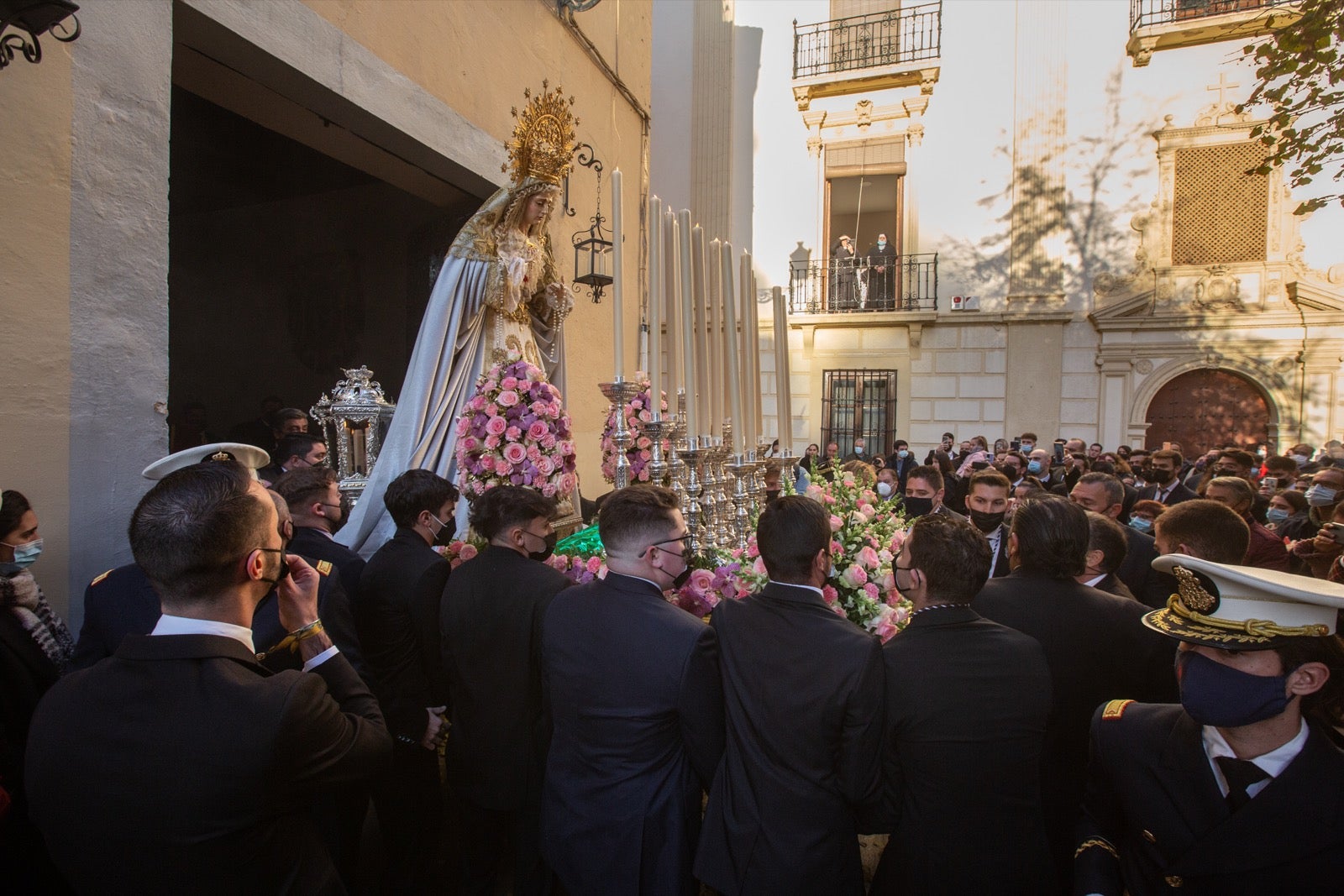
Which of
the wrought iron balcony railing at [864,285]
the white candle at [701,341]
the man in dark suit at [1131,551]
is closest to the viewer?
the white candle at [701,341]

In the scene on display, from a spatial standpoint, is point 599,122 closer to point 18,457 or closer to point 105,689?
point 18,457

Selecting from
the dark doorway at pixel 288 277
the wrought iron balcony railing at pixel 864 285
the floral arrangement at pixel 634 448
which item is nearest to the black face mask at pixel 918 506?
the floral arrangement at pixel 634 448

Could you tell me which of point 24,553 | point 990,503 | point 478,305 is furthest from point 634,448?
point 24,553

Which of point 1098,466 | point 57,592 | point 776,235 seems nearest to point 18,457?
point 57,592

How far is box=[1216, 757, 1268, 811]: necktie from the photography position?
139 centimetres

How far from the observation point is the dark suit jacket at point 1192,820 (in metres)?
1.31

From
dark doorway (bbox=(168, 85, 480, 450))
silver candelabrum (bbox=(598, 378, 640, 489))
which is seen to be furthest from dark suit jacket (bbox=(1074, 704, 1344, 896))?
dark doorway (bbox=(168, 85, 480, 450))

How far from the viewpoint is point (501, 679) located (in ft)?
7.75

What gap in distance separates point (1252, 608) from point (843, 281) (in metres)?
13.6

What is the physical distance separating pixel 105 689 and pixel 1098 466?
8533 millimetres

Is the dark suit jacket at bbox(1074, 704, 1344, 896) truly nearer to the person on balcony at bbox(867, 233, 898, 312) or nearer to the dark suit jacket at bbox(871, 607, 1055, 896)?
the dark suit jacket at bbox(871, 607, 1055, 896)

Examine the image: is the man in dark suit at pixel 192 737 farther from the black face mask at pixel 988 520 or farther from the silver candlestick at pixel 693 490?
the black face mask at pixel 988 520

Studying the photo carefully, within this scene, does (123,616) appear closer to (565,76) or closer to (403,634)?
(403,634)

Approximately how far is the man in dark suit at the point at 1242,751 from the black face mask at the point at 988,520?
2433 millimetres
